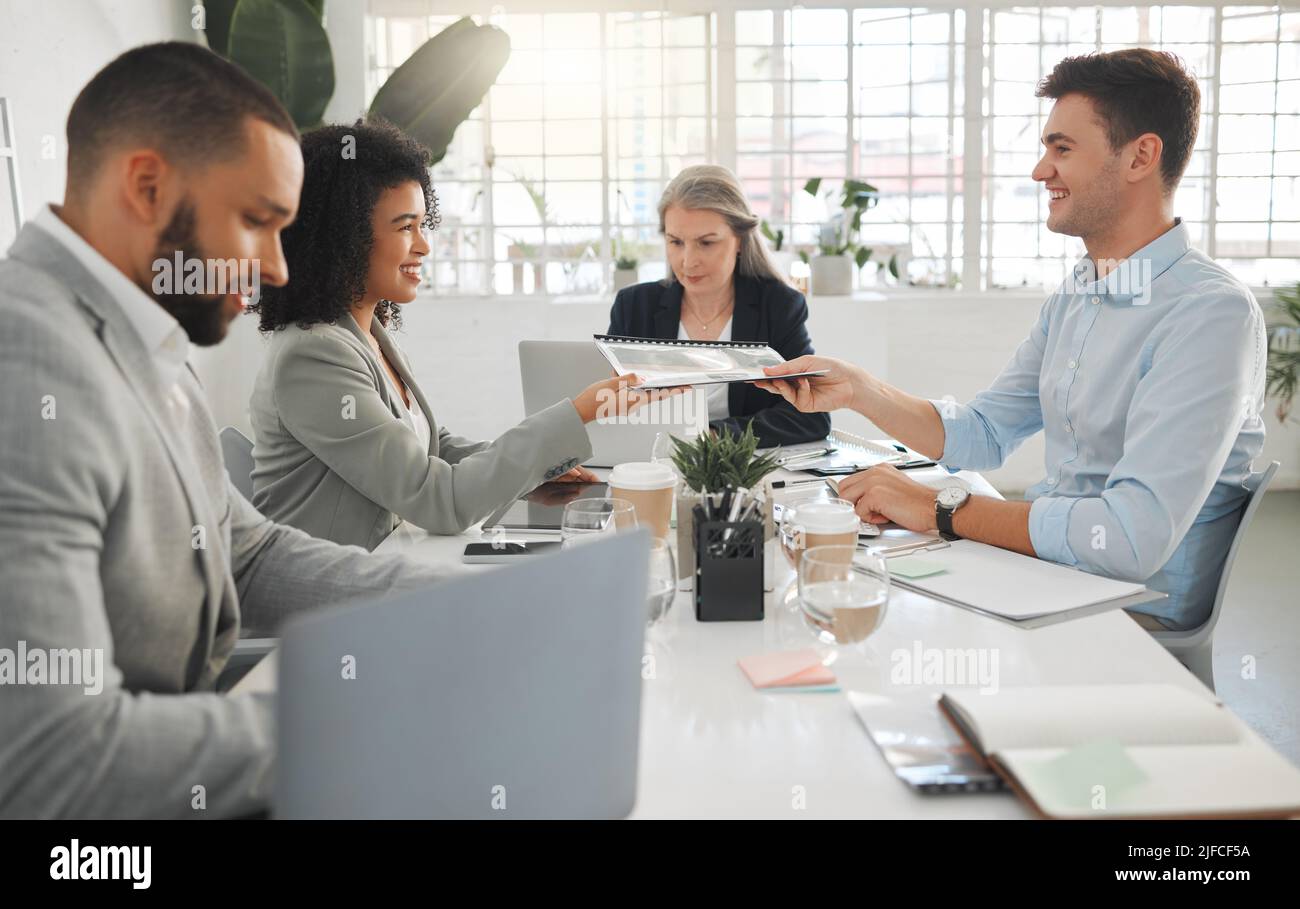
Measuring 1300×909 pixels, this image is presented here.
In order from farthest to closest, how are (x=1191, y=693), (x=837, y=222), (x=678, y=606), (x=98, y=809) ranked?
(x=837, y=222) < (x=678, y=606) < (x=1191, y=693) < (x=98, y=809)

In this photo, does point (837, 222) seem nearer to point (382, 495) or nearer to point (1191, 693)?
point (382, 495)

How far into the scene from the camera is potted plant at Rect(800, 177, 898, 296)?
529 cm

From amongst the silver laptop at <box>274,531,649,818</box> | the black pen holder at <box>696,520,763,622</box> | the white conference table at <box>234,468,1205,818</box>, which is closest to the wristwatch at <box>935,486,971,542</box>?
the white conference table at <box>234,468,1205,818</box>

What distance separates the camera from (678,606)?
1600 mm

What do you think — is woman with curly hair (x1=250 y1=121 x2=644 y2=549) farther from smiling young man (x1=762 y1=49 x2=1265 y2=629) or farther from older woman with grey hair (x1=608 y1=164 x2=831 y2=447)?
older woman with grey hair (x1=608 y1=164 x2=831 y2=447)

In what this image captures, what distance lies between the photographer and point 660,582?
4.51 feet

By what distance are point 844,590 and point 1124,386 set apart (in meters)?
0.99

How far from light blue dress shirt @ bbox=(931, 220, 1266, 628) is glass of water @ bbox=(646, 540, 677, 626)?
71 centimetres

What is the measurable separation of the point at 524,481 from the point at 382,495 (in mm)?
267

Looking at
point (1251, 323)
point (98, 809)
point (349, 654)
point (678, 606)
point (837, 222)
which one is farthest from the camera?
point (837, 222)

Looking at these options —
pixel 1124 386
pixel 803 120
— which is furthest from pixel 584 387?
pixel 803 120

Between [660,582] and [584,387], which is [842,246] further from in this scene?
[660,582]
